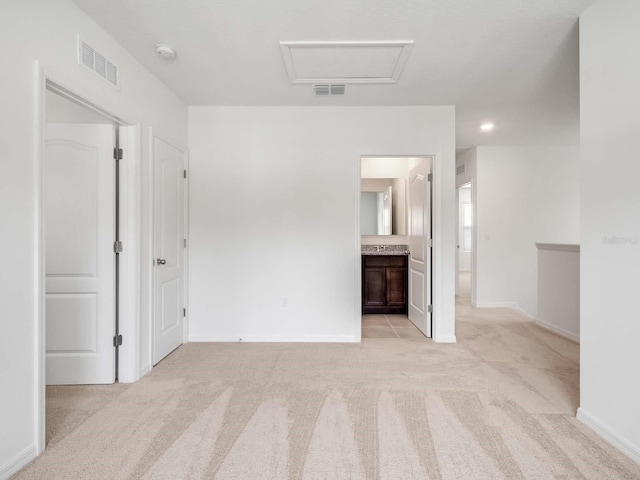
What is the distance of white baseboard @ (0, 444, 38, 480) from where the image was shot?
62.4 inches

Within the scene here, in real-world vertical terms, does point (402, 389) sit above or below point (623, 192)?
below

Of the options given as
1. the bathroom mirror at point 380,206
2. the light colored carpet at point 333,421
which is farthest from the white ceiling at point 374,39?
the light colored carpet at point 333,421

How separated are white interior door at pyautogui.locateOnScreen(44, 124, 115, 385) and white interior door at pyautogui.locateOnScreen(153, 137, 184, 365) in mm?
436

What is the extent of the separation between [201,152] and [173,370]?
2.26m

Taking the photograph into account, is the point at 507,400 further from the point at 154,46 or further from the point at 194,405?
the point at 154,46

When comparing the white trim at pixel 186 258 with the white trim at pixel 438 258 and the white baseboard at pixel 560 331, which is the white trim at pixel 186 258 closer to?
the white trim at pixel 438 258

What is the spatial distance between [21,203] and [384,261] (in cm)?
410

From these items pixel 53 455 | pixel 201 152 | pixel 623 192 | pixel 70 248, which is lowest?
pixel 53 455

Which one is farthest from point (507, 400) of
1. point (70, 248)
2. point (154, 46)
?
point (154, 46)

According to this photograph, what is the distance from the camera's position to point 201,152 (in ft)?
12.0

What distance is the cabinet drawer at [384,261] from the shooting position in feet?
16.1

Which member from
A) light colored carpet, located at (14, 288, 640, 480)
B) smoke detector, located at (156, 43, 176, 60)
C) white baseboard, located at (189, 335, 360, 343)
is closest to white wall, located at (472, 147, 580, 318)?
light colored carpet, located at (14, 288, 640, 480)

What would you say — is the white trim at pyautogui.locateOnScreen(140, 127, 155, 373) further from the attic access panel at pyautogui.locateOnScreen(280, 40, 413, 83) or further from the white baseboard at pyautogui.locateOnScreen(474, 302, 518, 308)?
the white baseboard at pyautogui.locateOnScreen(474, 302, 518, 308)

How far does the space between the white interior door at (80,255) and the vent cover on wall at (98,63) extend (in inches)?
15.0
